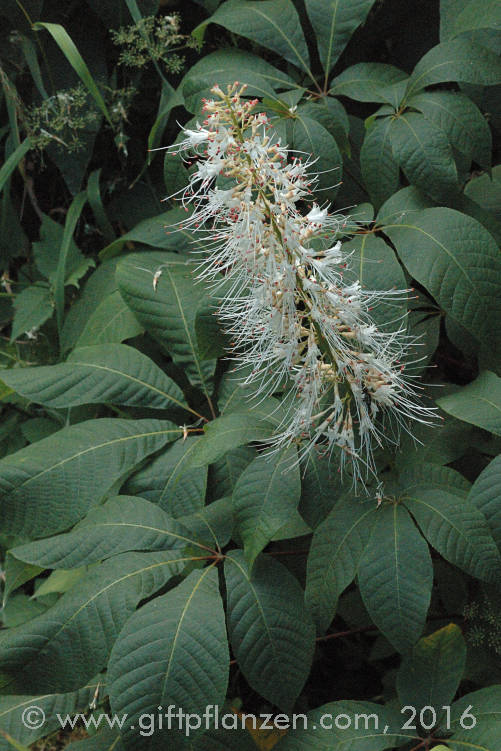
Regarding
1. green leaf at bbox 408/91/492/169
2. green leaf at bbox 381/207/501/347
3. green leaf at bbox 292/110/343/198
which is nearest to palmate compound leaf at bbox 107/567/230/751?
green leaf at bbox 381/207/501/347

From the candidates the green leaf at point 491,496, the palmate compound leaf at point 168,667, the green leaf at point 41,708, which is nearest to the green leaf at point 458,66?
the green leaf at point 491,496

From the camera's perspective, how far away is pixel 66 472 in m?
1.33

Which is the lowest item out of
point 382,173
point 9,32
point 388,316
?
point 388,316

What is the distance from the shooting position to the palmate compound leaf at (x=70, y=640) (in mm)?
1170

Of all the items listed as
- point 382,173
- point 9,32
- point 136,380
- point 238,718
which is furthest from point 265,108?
point 238,718

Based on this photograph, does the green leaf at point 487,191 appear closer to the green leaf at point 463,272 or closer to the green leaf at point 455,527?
the green leaf at point 463,272

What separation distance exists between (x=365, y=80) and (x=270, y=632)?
122cm

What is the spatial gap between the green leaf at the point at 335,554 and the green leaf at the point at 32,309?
1090mm

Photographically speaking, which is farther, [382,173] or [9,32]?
[9,32]

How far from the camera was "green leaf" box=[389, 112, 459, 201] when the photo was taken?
1.32 meters

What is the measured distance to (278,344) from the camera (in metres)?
1.14

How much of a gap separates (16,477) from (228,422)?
0.43 metres

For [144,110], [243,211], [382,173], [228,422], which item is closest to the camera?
[243,211]

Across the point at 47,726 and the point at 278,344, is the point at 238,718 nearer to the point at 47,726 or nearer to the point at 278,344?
the point at 47,726
